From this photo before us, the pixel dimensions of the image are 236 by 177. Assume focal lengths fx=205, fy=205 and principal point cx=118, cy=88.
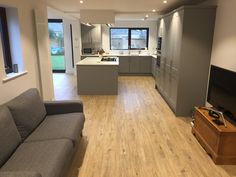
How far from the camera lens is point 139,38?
898 cm

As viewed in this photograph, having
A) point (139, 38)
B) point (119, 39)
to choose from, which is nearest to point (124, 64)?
point (119, 39)

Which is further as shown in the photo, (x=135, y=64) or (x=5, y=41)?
(x=135, y=64)

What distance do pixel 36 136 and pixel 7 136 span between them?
1.39ft

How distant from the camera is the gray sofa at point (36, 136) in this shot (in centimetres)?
186

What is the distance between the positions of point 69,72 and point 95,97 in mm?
3686

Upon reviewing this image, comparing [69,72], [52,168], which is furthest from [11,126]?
[69,72]

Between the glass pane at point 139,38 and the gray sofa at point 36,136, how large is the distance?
6.40 metres

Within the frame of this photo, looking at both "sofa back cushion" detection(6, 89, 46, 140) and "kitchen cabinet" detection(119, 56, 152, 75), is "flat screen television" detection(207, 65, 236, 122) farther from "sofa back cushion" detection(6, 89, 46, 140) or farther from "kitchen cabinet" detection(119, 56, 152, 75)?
"kitchen cabinet" detection(119, 56, 152, 75)

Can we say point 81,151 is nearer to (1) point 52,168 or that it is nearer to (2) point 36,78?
(1) point 52,168

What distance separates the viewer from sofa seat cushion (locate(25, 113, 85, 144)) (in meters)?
2.40

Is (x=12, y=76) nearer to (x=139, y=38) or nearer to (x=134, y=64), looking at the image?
(x=134, y=64)

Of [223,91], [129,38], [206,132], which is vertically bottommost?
[206,132]

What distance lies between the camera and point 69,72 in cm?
891

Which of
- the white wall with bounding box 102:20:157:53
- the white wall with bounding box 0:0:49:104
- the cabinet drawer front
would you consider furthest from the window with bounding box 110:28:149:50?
the cabinet drawer front
